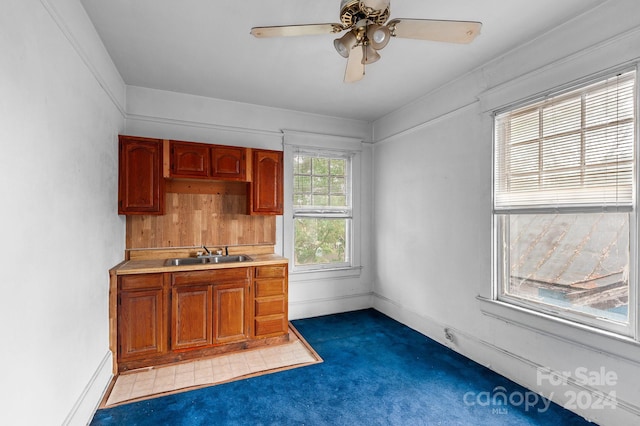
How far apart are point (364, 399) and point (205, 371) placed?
1.46 metres

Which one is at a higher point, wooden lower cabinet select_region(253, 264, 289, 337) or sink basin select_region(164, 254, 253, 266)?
sink basin select_region(164, 254, 253, 266)

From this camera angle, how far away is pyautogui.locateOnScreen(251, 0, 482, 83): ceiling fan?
1562mm

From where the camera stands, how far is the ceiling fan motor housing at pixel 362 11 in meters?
1.48

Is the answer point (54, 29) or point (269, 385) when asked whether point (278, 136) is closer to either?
point (54, 29)

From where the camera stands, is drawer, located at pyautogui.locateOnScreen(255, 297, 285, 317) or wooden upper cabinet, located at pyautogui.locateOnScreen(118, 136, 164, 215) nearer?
wooden upper cabinet, located at pyautogui.locateOnScreen(118, 136, 164, 215)

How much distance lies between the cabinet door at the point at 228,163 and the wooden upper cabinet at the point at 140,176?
21.0 inches

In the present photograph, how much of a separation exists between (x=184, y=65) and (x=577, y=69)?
3181mm

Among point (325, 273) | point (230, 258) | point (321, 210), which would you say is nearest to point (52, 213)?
point (230, 258)

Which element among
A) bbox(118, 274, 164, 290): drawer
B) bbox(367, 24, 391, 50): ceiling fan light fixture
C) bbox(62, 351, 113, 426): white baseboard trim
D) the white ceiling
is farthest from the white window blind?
bbox(62, 351, 113, 426): white baseboard trim

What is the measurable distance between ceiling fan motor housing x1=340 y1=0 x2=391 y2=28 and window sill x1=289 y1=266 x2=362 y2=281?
3139 millimetres

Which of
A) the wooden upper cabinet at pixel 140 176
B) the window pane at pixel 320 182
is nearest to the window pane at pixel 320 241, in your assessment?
the window pane at pixel 320 182

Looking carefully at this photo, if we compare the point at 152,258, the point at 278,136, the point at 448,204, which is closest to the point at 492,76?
the point at 448,204

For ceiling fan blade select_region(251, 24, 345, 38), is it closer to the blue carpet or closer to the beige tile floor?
the blue carpet

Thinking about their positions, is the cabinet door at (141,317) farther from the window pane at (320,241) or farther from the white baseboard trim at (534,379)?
the white baseboard trim at (534,379)
